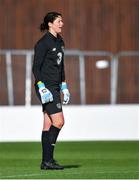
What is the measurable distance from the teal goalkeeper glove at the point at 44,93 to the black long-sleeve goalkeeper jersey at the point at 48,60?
92 millimetres

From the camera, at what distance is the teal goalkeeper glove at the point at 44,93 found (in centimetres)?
1280

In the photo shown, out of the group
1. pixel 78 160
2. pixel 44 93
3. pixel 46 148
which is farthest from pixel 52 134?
pixel 78 160

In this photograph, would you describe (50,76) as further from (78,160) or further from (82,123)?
(82,123)

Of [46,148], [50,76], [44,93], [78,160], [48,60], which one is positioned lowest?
[78,160]

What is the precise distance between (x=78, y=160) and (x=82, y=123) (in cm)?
506

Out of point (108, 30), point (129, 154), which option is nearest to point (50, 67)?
point (129, 154)

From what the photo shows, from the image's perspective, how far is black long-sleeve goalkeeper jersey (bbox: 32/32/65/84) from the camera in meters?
13.0

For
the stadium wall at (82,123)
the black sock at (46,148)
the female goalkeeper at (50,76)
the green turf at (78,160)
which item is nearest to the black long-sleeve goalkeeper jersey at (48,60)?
the female goalkeeper at (50,76)

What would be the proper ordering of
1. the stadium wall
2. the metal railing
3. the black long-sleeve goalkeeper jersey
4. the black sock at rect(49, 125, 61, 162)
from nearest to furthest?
the black long-sleeve goalkeeper jersey < the black sock at rect(49, 125, 61, 162) < the stadium wall < the metal railing

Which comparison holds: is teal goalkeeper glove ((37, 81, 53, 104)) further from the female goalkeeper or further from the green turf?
the green turf

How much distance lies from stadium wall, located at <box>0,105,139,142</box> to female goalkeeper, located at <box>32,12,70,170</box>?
682cm

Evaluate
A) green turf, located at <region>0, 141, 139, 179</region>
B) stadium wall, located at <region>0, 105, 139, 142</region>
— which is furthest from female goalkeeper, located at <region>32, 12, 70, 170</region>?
stadium wall, located at <region>0, 105, 139, 142</region>

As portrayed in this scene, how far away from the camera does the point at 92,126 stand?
2017 cm

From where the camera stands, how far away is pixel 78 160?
15141 millimetres
